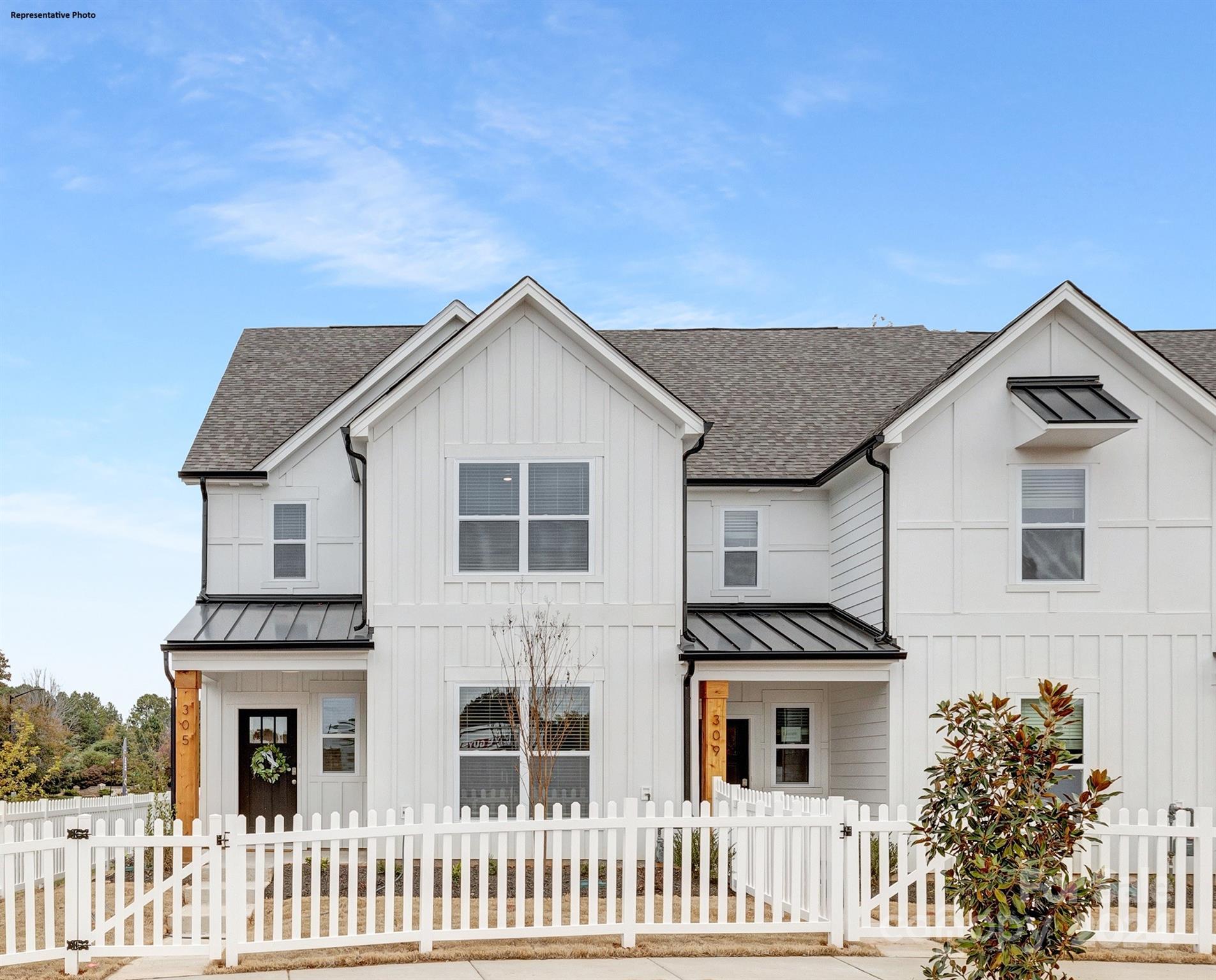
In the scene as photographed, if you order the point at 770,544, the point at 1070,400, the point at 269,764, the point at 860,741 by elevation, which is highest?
the point at 1070,400

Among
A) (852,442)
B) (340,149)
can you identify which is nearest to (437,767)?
(852,442)

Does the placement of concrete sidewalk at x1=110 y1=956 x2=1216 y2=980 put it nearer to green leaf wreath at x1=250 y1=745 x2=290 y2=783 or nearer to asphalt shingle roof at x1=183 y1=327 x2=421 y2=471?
green leaf wreath at x1=250 y1=745 x2=290 y2=783

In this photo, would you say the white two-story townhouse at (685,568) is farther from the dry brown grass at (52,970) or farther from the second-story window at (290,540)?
the dry brown grass at (52,970)

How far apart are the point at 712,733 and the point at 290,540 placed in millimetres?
7509

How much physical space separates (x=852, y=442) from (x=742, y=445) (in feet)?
6.05

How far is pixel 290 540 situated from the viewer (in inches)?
765

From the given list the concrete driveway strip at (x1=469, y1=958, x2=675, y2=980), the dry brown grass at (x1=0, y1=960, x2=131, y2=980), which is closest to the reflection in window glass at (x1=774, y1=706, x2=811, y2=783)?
the concrete driveway strip at (x1=469, y1=958, x2=675, y2=980)

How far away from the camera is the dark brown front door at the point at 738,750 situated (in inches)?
758

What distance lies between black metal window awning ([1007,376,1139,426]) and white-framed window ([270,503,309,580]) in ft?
35.3

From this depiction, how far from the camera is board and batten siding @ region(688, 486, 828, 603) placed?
19.4m

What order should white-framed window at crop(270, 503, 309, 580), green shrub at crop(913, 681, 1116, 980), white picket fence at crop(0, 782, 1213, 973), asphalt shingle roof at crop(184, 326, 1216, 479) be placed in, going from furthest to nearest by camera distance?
asphalt shingle roof at crop(184, 326, 1216, 479)
white-framed window at crop(270, 503, 309, 580)
white picket fence at crop(0, 782, 1213, 973)
green shrub at crop(913, 681, 1116, 980)

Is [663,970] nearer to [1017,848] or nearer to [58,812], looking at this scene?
[1017,848]

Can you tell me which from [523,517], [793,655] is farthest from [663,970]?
[523,517]

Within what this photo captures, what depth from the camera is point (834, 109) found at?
69.8 feet
